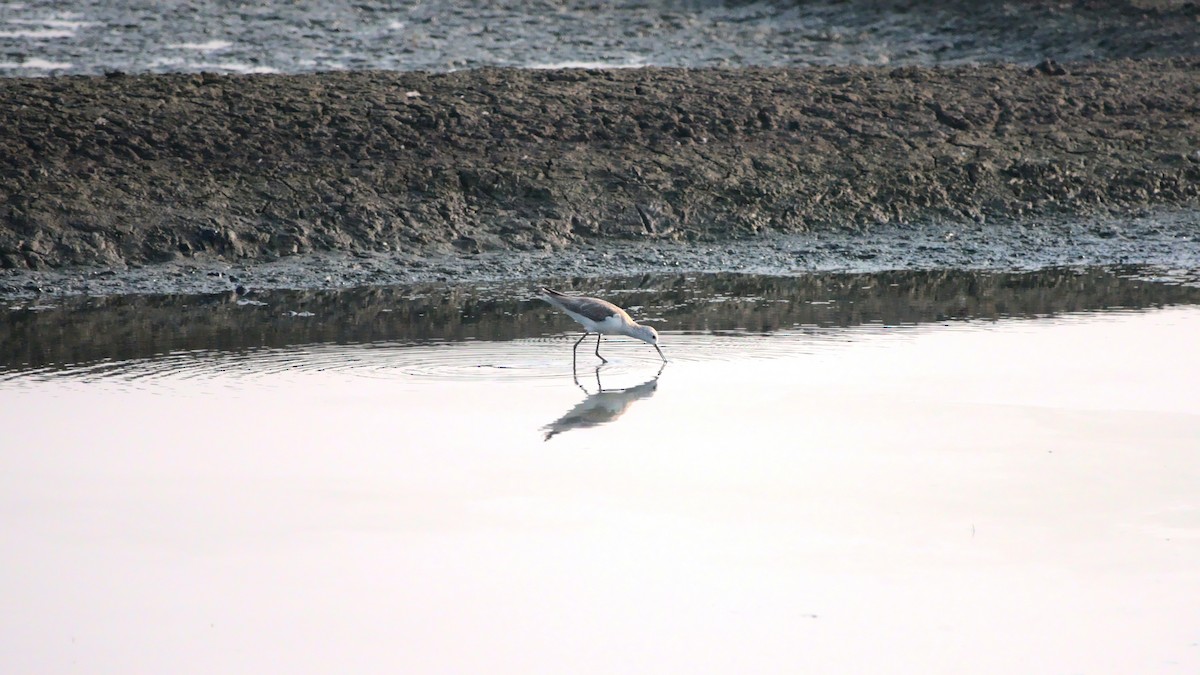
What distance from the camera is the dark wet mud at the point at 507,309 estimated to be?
35.6ft

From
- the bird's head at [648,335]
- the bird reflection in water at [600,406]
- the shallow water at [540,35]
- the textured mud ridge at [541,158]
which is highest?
the shallow water at [540,35]

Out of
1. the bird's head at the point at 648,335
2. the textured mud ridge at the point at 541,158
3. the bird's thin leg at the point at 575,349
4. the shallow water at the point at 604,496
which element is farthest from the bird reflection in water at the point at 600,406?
the textured mud ridge at the point at 541,158

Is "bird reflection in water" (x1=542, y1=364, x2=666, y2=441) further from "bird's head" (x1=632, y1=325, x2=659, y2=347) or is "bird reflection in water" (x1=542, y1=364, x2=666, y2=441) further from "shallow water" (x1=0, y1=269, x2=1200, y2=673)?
"bird's head" (x1=632, y1=325, x2=659, y2=347)

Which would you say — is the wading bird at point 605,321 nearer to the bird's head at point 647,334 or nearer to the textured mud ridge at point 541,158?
the bird's head at point 647,334

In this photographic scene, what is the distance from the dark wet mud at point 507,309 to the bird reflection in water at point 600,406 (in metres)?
1.66

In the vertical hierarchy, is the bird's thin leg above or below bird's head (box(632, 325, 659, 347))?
below

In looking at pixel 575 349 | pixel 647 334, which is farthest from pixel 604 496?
pixel 575 349

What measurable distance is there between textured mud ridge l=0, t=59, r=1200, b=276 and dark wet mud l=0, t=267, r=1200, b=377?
1231 mm

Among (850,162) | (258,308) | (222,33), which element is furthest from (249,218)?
(222,33)

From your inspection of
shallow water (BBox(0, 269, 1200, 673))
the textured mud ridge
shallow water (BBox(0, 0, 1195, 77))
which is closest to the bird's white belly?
shallow water (BBox(0, 269, 1200, 673))

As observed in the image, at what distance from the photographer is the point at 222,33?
22.2 metres

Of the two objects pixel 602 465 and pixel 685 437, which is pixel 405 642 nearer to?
pixel 602 465

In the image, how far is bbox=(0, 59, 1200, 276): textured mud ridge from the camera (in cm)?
1424

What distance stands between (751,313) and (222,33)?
41.4 feet
